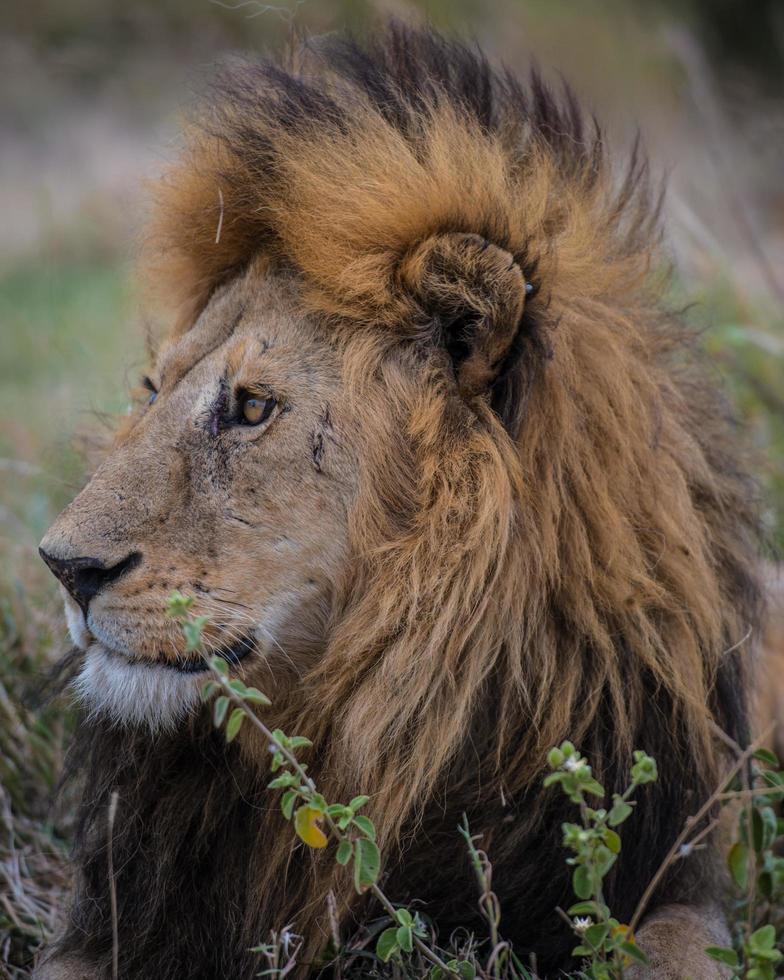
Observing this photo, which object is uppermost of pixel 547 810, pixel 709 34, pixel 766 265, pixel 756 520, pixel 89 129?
pixel 89 129

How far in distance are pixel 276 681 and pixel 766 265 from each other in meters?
3.43

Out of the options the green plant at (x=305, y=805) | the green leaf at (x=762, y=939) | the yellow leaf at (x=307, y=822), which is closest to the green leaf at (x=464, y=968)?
the green plant at (x=305, y=805)

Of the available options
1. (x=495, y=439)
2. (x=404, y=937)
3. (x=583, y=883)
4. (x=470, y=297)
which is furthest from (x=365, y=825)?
(x=470, y=297)

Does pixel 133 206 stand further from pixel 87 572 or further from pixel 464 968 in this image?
pixel 464 968

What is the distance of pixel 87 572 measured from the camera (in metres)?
2.29

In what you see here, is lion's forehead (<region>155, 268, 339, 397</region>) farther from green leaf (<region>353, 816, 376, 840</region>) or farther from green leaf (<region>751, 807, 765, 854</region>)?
green leaf (<region>751, 807, 765, 854</region>)

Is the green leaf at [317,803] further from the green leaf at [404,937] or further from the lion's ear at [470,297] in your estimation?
the lion's ear at [470,297]

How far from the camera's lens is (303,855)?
253 cm

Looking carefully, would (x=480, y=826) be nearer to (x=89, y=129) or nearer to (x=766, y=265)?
(x=766, y=265)

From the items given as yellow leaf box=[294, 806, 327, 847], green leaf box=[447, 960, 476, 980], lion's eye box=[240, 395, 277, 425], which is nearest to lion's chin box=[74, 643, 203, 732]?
yellow leaf box=[294, 806, 327, 847]

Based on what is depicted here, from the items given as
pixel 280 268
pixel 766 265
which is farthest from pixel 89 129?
pixel 280 268

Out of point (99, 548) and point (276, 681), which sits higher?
point (99, 548)

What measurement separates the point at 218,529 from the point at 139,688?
34 cm

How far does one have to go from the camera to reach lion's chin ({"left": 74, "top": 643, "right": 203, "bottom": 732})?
2.35 meters
